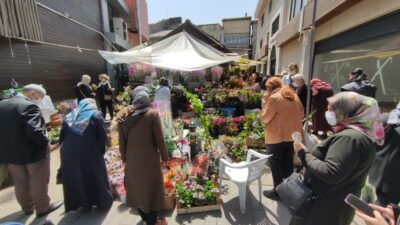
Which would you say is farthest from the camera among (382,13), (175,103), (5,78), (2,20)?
(175,103)

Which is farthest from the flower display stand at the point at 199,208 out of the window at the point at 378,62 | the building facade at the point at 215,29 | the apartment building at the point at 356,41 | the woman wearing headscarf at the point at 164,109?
the building facade at the point at 215,29

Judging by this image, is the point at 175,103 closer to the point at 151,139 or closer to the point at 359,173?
the point at 151,139

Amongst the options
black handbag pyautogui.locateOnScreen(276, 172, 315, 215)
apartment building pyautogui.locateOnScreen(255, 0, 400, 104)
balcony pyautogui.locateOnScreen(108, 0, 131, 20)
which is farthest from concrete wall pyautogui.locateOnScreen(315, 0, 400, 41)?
Answer: balcony pyautogui.locateOnScreen(108, 0, 131, 20)

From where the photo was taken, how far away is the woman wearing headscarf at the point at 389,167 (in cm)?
197

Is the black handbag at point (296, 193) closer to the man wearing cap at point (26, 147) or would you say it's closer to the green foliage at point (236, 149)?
the green foliage at point (236, 149)

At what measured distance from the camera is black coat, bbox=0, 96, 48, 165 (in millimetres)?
2701

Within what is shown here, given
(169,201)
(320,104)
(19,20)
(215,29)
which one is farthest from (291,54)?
(215,29)

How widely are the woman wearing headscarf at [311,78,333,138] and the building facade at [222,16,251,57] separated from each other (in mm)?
28962

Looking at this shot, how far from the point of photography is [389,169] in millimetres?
1991

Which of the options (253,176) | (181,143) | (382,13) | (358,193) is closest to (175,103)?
(181,143)

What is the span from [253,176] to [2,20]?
6200 millimetres

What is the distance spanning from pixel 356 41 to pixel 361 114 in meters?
5.56

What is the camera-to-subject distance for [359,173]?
160cm

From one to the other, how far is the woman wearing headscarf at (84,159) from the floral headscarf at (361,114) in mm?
2747
